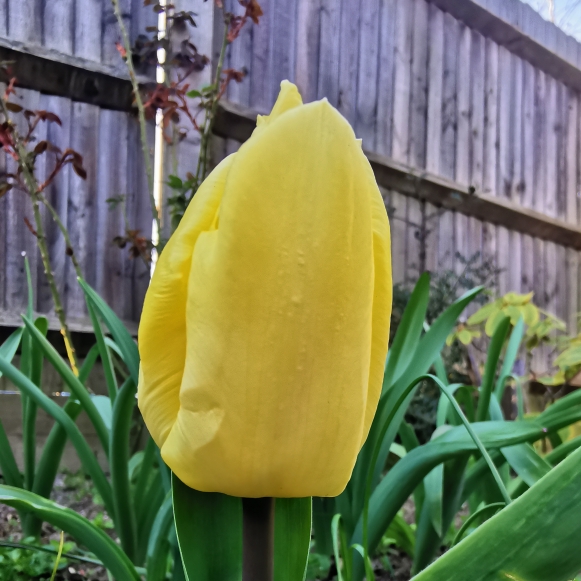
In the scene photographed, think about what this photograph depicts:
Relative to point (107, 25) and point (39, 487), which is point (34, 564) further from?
point (107, 25)

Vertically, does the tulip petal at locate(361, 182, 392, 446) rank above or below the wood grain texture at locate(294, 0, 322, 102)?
below

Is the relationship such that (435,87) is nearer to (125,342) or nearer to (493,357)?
(493,357)

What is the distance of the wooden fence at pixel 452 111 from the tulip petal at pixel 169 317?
1.99 meters

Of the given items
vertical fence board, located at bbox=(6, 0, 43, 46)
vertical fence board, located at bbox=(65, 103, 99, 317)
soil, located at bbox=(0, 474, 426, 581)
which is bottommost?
soil, located at bbox=(0, 474, 426, 581)

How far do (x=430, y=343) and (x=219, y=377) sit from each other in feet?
1.77

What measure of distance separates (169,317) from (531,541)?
19 cm

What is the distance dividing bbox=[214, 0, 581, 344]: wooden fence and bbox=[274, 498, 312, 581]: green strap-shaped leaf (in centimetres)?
192

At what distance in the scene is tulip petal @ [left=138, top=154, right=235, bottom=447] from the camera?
249 mm

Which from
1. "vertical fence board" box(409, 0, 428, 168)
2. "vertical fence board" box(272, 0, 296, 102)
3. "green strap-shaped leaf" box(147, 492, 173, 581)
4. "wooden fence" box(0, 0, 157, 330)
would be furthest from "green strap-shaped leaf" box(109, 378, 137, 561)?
"vertical fence board" box(409, 0, 428, 168)

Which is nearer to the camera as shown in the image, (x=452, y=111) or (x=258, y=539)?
(x=258, y=539)

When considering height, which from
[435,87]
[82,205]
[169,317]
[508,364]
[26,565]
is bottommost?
[26,565]

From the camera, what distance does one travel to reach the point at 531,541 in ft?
0.71

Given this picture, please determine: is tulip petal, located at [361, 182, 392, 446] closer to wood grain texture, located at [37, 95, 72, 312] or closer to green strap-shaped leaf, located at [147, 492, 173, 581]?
green strap-shaped leaf, located at [147, 492, 173, 581]

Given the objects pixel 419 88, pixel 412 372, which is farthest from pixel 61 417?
pixel 419 88
